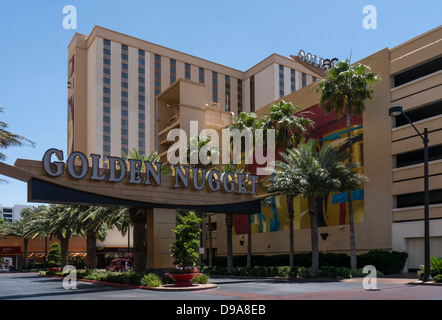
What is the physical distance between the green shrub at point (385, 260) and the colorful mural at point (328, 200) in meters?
4.90

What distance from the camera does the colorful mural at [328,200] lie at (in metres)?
45.1

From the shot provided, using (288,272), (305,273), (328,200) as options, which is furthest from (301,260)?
(305,273)

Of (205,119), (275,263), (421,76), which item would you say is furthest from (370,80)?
(205,119)

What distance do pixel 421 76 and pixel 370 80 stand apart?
4.73 meters

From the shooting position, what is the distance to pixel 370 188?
43375 mm

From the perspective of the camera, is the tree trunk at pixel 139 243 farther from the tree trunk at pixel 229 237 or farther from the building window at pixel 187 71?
the building window at pixel 187 71

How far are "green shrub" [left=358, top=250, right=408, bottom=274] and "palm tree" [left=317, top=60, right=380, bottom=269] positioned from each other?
153cm

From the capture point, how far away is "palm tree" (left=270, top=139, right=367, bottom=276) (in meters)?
37.9

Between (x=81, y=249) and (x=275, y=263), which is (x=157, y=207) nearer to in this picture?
(x=275, y=263)

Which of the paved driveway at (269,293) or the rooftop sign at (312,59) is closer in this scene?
the paved driveway at (269,293)

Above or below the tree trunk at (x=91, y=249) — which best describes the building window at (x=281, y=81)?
above

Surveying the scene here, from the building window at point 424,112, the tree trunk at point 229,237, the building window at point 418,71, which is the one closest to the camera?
the building window at point 424,112

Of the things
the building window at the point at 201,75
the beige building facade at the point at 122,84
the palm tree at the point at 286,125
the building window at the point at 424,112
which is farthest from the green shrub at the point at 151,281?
the building window at the point at 201,75

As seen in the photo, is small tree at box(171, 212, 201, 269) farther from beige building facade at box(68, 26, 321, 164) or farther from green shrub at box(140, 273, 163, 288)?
beige building facade at box(68, 26, 321, 164)
